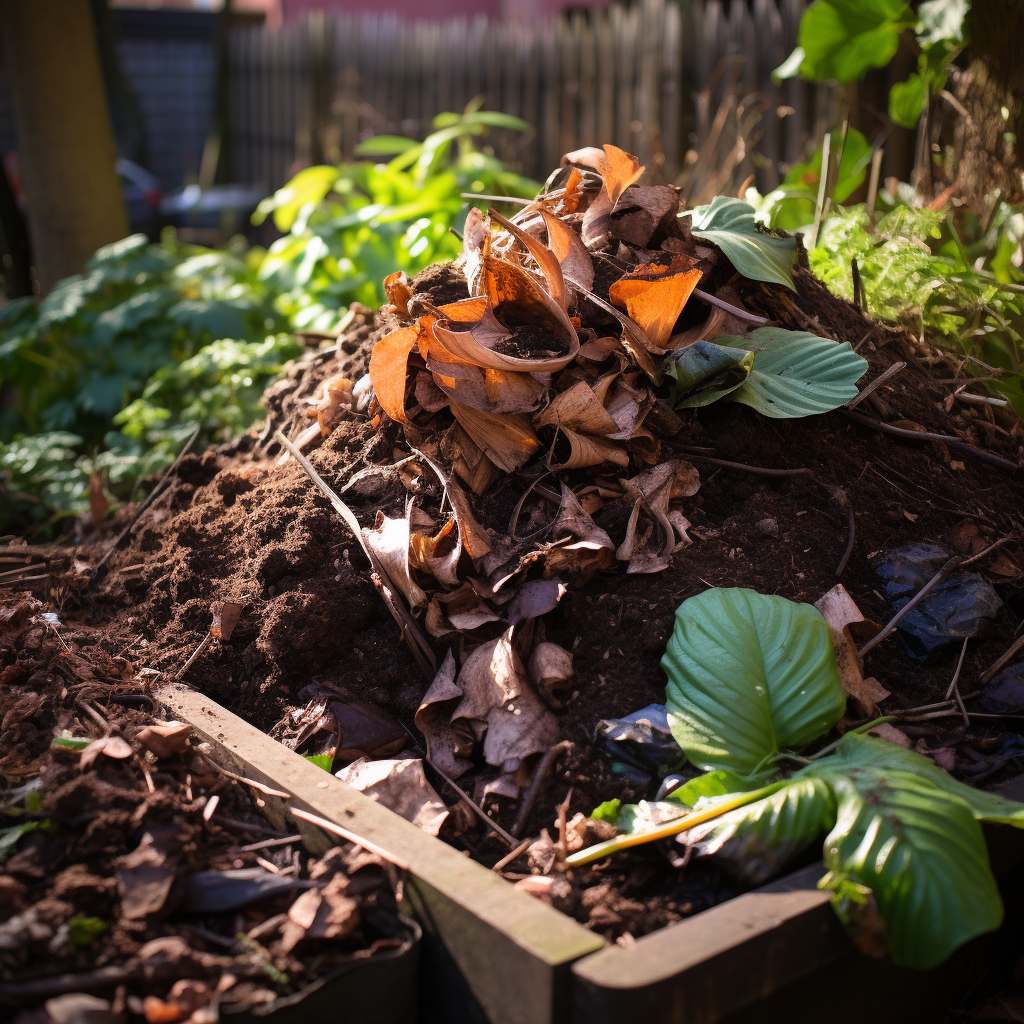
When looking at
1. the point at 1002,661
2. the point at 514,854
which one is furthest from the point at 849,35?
the point at 514,854

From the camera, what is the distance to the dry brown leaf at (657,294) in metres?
1.82

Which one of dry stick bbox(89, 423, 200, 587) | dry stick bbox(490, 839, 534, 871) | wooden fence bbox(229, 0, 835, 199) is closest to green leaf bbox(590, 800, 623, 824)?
dry stick bbox(490, 839, 534, 871)

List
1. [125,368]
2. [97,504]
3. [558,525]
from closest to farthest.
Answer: [558,525] → [97,504] → [125,368]

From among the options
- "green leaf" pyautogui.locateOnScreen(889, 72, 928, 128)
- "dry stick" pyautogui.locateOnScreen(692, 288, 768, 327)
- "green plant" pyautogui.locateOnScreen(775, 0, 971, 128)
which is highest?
"green plant" pyautogui.locateOnScreen(775, 0, 971, 128)

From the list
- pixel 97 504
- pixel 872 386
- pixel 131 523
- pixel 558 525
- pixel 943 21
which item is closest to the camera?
pixel 558 525

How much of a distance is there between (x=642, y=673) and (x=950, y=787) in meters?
0.52

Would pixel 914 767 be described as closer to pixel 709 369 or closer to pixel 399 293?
pixel 709 369

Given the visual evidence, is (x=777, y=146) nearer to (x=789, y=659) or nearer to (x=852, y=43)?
(x=852, y=43)

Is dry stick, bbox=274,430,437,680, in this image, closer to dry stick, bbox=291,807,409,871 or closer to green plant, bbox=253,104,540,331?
dry stick, bbox=291,807,409,871

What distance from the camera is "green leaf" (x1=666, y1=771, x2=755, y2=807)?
1419 mm

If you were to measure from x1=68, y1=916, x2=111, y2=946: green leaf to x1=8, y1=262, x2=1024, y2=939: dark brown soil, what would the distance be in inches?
21.4

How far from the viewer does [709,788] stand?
4.66 feet

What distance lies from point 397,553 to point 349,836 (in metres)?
0.57

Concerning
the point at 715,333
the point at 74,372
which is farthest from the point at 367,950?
the point at 74,372
